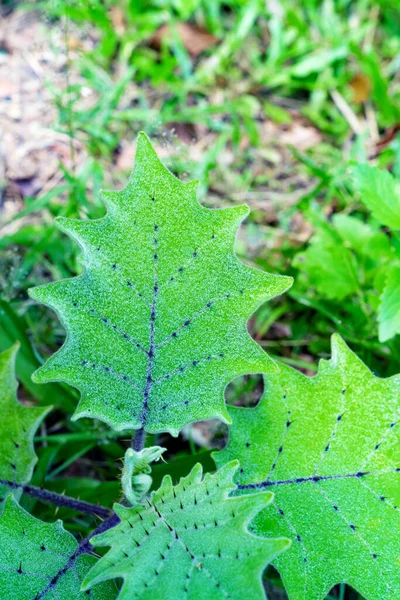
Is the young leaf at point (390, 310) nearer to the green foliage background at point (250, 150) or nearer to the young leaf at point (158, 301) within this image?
the green foliage background at point (250, 150)

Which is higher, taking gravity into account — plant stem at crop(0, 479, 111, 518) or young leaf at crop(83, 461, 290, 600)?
young leaf at crop(83, 461, 290, 600)

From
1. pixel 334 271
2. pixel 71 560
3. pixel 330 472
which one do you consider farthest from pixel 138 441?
pixel 334 271

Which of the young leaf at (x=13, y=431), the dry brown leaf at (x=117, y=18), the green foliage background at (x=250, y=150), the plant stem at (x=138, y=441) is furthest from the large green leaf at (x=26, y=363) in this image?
the dry brown leaf at (x=117, y=18)

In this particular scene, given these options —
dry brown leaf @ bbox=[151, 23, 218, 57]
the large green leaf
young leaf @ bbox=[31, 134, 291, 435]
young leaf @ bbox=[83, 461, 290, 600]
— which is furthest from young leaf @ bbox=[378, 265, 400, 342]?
dry brown leaf @ bbox=[151, 23, 218, 57]

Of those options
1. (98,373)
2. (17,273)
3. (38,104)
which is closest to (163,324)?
(98,373)

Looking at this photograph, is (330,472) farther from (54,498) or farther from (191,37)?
(191,37)

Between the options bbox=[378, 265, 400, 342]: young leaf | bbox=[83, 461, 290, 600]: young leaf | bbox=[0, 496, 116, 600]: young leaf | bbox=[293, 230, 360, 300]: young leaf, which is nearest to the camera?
bbox=[83, 461, 290, 600]: young leaf

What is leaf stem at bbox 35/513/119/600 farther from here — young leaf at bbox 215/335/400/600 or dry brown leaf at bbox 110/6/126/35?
dry brown leaf at bbox 110/6/126/35

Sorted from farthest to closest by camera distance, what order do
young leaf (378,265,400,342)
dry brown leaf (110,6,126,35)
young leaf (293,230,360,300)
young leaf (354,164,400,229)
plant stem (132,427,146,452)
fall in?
1. dry brown leaf (110,6,126,35)
2. young leaf (293,230,360,300)
3. young leaf (354,164,400,229)
4. young leaf (378,265,400,342)
5. plant stem (132,427,146,452)
